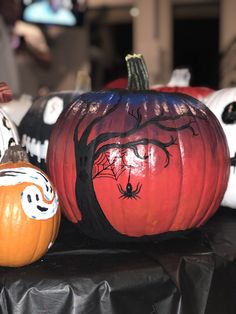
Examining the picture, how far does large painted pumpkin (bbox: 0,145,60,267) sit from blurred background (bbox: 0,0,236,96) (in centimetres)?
236

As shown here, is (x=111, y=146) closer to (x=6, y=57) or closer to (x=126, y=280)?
(x=126, y=280)

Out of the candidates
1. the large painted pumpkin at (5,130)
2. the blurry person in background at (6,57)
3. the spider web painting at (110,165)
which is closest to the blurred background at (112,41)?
the blurry person in background at (6,57)

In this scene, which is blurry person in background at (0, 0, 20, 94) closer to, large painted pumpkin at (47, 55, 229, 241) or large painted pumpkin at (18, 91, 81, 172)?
large painted pumpkin at (18, 91, 81, 172)

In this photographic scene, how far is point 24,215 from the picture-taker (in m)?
1.00

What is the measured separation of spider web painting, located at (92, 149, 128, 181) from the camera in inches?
43.1

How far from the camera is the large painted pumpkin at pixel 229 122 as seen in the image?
4.42 ft

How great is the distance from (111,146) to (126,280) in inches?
11.2

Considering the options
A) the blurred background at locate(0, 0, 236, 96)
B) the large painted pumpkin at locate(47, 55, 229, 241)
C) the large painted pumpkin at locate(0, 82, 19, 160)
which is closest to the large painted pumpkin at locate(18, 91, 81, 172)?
the large painted pumpkin at locate(0, 82, 19, 160)

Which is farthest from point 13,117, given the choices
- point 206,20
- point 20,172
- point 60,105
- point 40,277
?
point 206,20

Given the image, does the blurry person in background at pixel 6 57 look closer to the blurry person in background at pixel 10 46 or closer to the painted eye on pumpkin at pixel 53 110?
the blurry person in background at pixel 10 46

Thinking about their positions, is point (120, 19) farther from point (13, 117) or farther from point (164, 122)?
point (164, 122)

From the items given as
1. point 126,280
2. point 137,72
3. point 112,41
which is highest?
point 112,41

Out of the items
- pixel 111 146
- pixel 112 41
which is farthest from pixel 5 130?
pixel 112 41

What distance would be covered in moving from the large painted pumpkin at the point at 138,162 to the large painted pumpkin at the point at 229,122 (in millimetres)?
149
